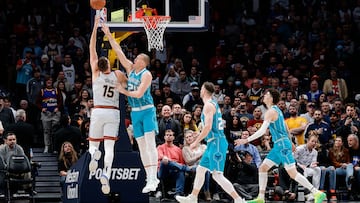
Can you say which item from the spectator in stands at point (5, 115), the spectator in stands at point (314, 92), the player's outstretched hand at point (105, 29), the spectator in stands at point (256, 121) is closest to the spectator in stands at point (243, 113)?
the spectator in stands at point (256, 121)

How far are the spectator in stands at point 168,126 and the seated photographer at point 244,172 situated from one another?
1.33 metres

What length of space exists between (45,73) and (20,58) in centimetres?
142

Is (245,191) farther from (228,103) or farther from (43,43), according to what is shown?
(43,43)

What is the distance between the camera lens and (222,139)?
21.7 m

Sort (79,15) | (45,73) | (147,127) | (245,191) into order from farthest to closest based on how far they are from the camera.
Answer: (79,15), (45,73), (245,191), (147,127)

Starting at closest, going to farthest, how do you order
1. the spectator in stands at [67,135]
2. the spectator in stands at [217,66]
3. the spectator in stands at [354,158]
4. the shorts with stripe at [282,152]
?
1. the shorts with stripe at [282,152]
2. the spectator in stands at [67,135]
3. the spectator in stands at [354,158]
4. the spectator in stands at [217,66]

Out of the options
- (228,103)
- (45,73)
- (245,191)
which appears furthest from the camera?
(45,73)

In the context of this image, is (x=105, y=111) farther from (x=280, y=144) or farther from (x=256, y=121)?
(x=256, y=121)

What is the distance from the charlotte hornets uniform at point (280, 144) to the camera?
22.3 m

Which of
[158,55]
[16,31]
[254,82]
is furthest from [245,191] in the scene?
[16,31]

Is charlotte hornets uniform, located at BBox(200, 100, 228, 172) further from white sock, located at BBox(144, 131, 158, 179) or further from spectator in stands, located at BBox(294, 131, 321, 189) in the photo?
spectator in stands, located at BBox(294, 131, 321, 189)

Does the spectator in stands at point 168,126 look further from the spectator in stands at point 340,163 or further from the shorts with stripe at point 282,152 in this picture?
the shorts with stripe at point 282,152

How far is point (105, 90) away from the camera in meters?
21.3

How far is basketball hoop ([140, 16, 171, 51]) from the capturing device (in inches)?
879
